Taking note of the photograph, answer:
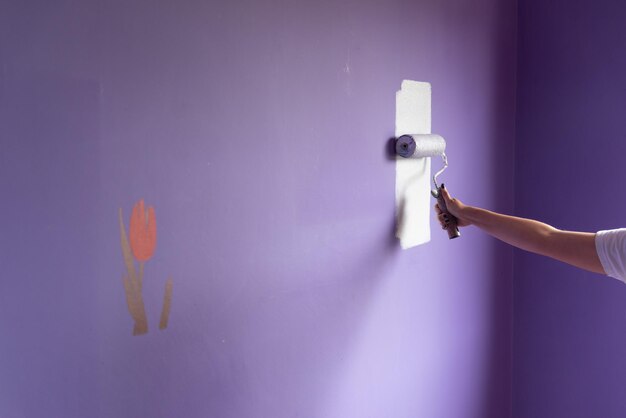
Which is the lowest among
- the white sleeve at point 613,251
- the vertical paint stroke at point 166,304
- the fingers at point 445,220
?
the vertical paint stroke at point 166,304

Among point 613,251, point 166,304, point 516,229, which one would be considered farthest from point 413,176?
point 166,304

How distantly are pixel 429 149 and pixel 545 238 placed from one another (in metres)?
0.47

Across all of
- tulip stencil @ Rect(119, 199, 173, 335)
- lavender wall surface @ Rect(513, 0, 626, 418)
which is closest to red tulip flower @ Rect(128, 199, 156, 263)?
tulip stencil @ Rect(119, 199, 173, 335)

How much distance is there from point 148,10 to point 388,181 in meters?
0.87

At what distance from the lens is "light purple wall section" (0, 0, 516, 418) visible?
37.5 inches

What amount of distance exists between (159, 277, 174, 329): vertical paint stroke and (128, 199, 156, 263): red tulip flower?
0.24ft

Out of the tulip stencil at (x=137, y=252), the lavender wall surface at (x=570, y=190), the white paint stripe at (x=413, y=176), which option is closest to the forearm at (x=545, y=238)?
the white paint stripe at (x=413, y=176)

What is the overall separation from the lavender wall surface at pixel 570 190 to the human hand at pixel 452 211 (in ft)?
2.45

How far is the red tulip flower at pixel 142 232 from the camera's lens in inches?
42.3

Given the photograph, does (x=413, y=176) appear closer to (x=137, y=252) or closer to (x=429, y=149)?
(x=429, y=149)

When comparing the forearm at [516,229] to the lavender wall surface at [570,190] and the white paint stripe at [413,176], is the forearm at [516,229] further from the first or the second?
the lavender wall surface at [570,190]

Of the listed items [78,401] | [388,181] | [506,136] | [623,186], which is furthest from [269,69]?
[623,186]

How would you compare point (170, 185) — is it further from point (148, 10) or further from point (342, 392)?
point (342, 392)

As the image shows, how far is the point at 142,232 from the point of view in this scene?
109 cm
